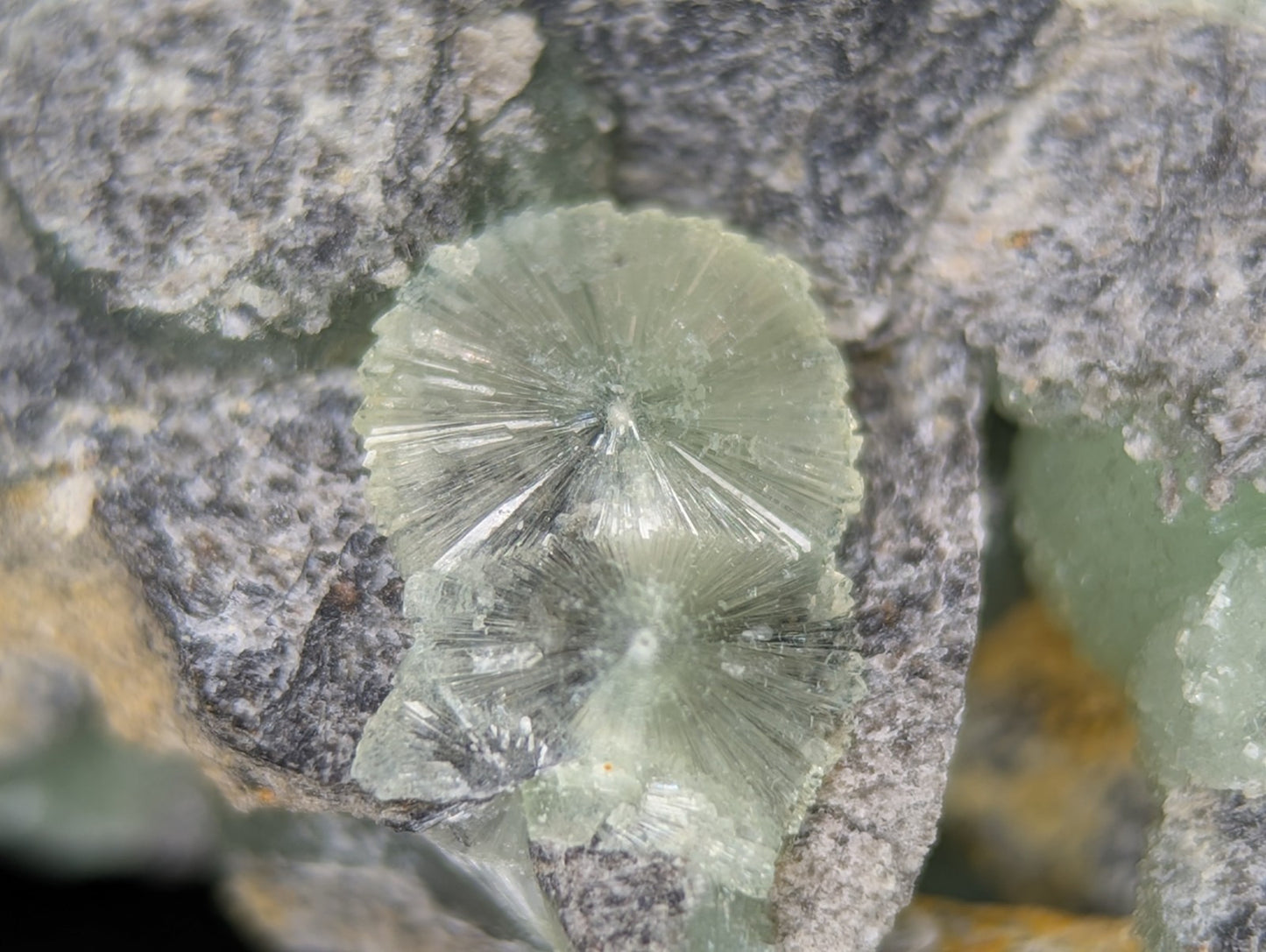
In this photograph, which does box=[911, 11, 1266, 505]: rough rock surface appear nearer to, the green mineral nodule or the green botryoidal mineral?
the green botryoidal mineral

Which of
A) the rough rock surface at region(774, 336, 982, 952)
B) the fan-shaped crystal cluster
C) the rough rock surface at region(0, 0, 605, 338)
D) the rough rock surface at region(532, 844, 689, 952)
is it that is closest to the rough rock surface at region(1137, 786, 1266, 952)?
the rough rock surface at region(774, 336, 982, 952)

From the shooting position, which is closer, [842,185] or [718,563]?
[718,563]

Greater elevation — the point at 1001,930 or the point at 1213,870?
the point at 1213,870

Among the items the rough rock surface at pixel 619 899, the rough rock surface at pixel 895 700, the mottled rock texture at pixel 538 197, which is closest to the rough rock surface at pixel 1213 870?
the mottled rock texture at pixel 538 197

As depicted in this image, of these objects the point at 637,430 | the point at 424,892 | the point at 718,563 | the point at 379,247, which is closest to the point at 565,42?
the point at 379,247

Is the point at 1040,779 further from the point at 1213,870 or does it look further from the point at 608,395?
the point at 608,395

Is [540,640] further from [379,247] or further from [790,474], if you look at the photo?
[379,247]

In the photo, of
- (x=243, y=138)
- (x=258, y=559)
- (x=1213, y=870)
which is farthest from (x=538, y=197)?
(x=1213, y=870)
